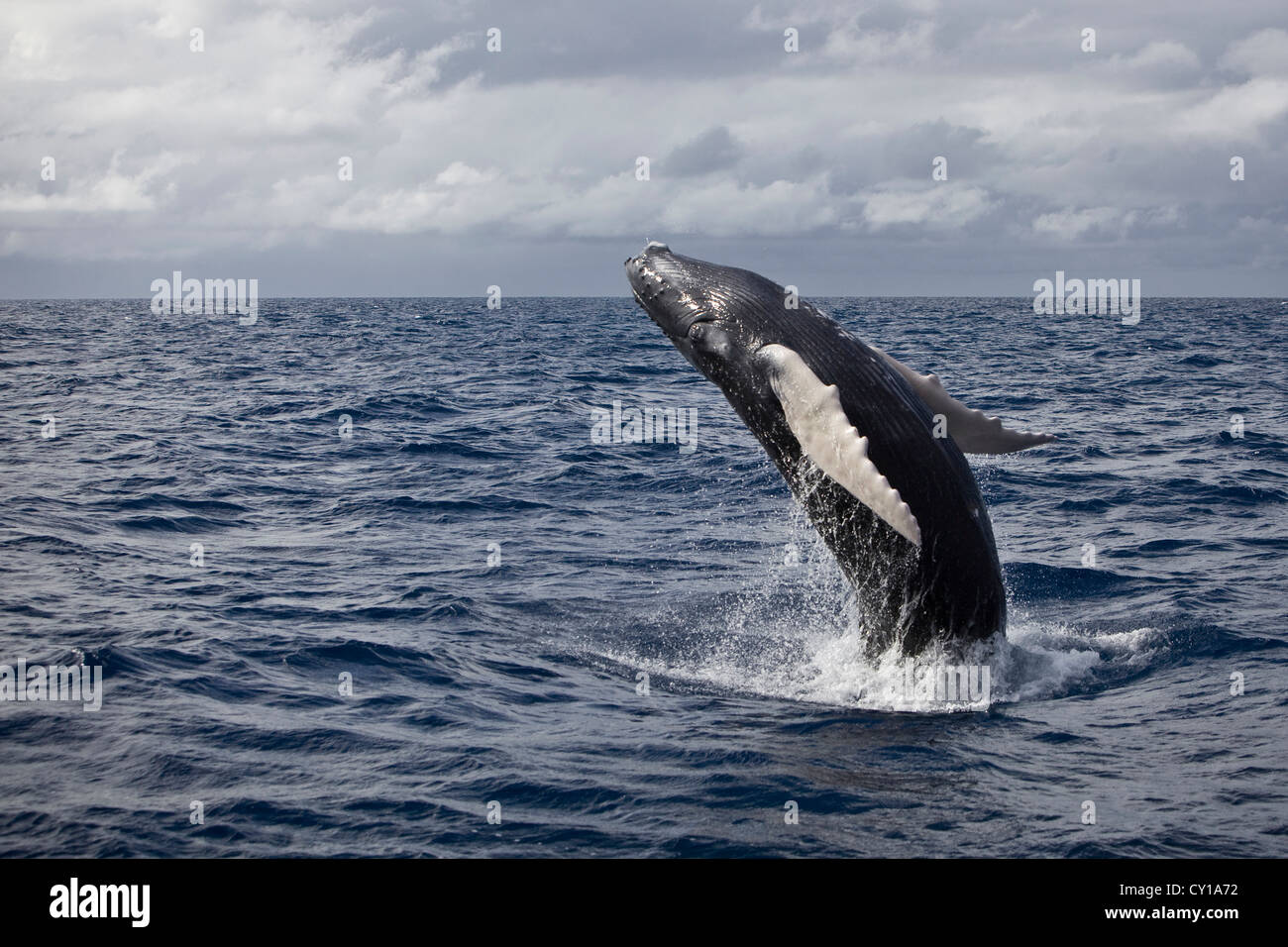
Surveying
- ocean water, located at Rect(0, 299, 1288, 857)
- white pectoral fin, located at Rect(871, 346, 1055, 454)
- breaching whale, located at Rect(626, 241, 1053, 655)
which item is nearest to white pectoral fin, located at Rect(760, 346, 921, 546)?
breaching whale, located at Rect(626, 241, 1053, 655)

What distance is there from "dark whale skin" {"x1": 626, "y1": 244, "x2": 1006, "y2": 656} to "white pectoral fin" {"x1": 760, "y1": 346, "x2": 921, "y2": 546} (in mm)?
402

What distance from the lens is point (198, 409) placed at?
113 feet

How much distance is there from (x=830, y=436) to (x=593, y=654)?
15.5 ft

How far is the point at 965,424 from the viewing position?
35.7 ft

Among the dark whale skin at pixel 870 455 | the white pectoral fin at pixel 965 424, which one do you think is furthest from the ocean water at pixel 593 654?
the white pectoral fin at pixel 965 424

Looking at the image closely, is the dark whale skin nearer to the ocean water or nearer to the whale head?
the whale head

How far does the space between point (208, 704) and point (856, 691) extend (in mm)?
5997

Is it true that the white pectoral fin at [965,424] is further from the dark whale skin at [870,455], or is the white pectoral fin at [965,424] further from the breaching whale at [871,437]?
the dark whale skin at [870,455]

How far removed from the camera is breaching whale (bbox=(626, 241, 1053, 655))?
10406 mm

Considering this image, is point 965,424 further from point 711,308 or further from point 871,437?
point 711,308

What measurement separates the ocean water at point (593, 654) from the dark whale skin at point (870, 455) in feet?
2.11

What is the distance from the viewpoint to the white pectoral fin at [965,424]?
10.8 meters
